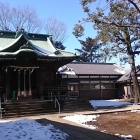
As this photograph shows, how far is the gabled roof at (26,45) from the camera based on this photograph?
66.3 feet

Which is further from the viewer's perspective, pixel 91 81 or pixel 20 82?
pixel 91 81

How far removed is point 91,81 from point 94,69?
9.14ft

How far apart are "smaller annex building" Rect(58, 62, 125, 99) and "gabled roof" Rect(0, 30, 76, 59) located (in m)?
6.13

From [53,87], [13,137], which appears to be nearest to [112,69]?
[53,87]

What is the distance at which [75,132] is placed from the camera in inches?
411

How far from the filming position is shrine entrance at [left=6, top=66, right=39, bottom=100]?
20.3 m

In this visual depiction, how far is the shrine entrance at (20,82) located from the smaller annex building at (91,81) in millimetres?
8552

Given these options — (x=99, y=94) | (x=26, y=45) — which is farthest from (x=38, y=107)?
(x=99, y=94)

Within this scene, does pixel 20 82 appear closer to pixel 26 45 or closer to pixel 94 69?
pixel 26 45

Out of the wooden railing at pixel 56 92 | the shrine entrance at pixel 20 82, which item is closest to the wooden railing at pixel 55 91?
the wooden railing at pixel 56 92

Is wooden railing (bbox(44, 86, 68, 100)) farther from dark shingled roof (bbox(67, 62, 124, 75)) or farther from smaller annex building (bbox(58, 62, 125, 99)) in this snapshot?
dark shingled roof (bbox(67, 62, 124, 75))

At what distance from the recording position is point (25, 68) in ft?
68.2

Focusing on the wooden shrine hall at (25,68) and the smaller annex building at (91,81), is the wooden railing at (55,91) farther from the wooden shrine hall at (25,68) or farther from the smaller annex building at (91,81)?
the smaller annex building at (91,81)

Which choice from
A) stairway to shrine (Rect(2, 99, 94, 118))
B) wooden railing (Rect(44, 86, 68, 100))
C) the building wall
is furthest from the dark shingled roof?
stairway to shrine (Rect(2, 99, 94, 118))
